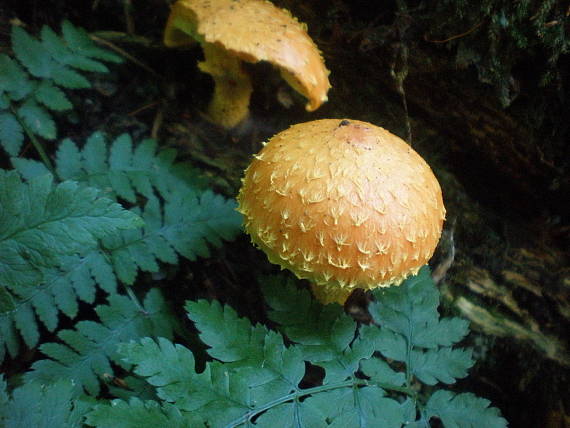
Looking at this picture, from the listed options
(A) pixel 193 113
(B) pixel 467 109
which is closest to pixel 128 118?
(A) pixel 193 113

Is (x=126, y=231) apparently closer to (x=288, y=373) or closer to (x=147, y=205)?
(x=147, y=205)

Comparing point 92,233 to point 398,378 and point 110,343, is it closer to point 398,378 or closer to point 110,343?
point 110,343

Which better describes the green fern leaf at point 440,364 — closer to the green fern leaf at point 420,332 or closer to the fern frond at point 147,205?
the green fern leaf at point 420,332

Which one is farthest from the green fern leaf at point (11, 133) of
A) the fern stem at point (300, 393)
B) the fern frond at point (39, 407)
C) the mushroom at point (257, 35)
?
the fern stem at point (300, 393)

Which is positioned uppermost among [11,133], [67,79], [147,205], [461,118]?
[461,118]

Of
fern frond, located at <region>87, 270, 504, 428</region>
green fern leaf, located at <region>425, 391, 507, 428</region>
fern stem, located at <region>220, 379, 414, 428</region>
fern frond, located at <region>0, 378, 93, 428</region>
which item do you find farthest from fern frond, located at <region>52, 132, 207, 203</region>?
green fern leaf, located at <region>425, 391, 507, 428</region>

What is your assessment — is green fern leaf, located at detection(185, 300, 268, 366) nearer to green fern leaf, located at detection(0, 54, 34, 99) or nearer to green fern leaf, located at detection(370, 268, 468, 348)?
green fern leaf, located at detection(370, 268, 468, 348)

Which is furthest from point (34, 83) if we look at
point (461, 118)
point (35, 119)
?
point (461, 118)
